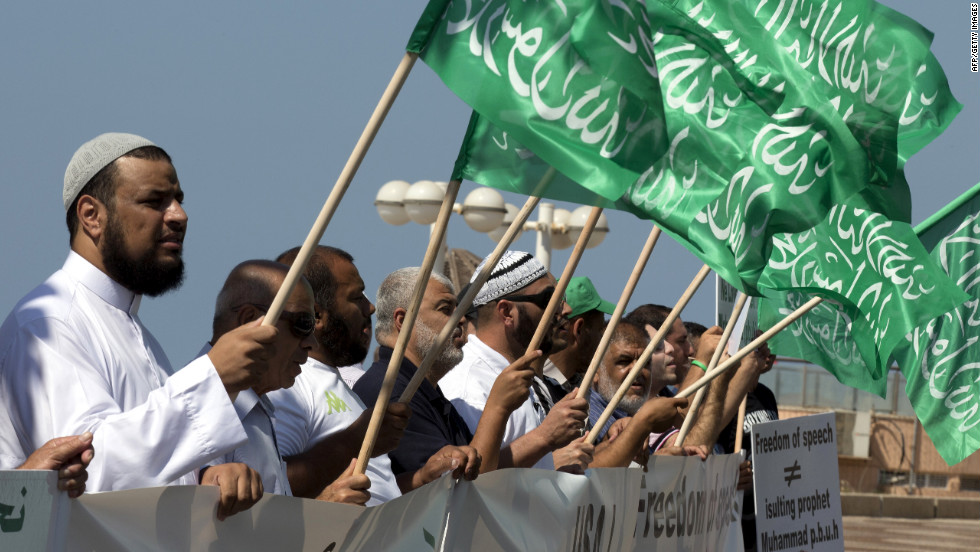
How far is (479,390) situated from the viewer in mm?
5312

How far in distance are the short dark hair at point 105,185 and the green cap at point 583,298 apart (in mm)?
3794

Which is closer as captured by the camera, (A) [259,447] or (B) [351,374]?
(A) [259,447]

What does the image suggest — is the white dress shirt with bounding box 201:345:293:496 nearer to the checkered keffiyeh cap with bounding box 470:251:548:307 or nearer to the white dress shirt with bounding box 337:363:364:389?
the white dress shirt with bounding box 337:363:364:389

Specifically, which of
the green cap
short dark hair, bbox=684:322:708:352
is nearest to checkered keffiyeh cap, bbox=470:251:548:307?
the green cap

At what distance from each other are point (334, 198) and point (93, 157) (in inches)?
28.3

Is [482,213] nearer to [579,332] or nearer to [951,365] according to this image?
[951,365]

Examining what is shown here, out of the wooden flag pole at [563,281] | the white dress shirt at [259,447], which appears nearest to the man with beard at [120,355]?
the white dress shirt at [259,447]

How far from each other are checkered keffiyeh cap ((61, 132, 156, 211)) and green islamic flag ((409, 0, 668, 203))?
0.74 m

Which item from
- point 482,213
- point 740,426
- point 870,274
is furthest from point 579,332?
point 482,213

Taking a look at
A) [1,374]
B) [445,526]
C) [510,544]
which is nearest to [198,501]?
[1,374]

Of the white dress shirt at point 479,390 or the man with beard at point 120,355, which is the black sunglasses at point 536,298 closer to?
the white dress shirt at point 479,390

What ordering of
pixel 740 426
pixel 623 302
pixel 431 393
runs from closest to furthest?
pixel 431 393 → pixel 623 302 → pixel 740 426

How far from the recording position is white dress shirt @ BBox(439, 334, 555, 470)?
A: 204 inches

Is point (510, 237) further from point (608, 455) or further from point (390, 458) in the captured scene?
point (608, 455)
